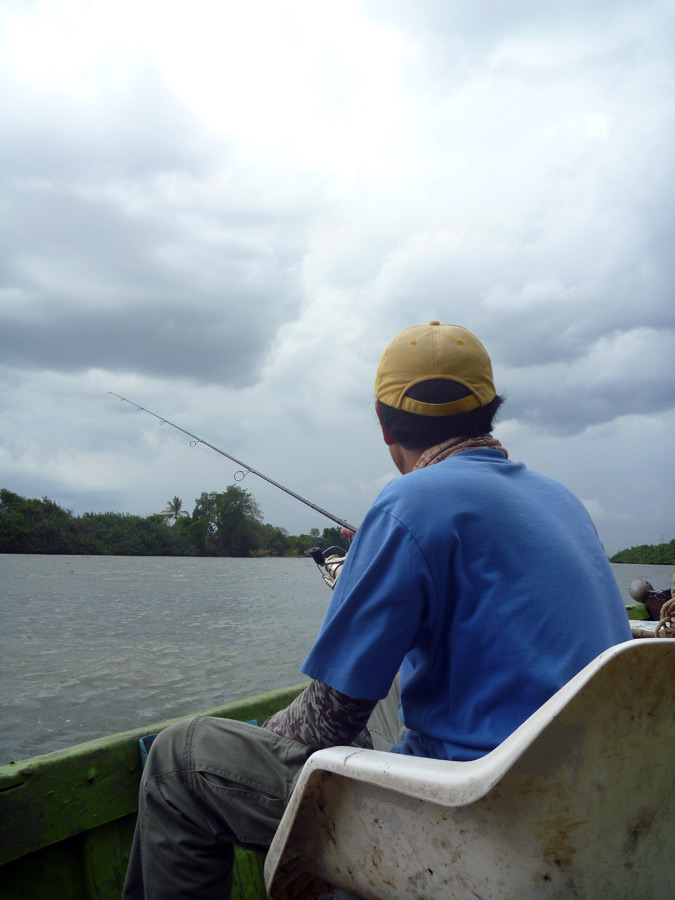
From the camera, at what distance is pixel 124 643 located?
10.5 meters

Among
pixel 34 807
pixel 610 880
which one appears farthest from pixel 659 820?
pixel 34 807

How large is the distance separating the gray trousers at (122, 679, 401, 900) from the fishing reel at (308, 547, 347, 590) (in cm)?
103

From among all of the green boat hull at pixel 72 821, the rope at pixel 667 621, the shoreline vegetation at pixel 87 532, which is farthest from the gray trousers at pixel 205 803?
the shoreline vegetation at pixel 87 532

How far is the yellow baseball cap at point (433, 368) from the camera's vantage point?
1602mm

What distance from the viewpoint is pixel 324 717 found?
1334 mm

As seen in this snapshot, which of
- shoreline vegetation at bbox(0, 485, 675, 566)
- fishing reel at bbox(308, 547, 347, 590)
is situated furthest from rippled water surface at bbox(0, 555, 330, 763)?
shoreline vegetation at bbox(0, 485, 675, 566)

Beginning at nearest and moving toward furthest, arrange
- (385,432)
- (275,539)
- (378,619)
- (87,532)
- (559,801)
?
1. (559,801)
2. (378,619)
3. (385,432)
4. (275,539)
5. (87,532)

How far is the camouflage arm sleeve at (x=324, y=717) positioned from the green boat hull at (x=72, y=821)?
0.89 m

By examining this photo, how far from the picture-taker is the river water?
5.62 m

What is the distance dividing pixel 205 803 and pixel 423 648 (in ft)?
1.91

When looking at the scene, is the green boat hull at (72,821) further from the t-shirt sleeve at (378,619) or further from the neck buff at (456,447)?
the neck buff at (456,447)

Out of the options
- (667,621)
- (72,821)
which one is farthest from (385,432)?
(72,821)

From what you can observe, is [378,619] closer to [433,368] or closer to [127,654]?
[433,368]

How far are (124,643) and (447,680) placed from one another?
10.3 meters
